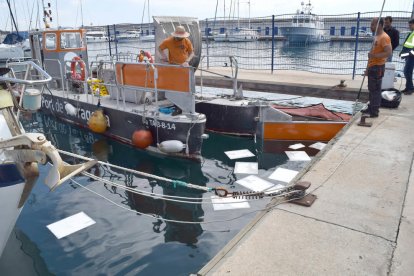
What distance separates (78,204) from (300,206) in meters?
3.49

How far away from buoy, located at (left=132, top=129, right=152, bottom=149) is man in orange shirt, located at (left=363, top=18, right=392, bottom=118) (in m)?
4.60

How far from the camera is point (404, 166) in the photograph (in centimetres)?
484

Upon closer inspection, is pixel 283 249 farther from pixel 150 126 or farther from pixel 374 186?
pixel 150 126

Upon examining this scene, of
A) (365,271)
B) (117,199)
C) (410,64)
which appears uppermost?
(410,64)

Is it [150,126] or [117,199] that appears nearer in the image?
[117,199]

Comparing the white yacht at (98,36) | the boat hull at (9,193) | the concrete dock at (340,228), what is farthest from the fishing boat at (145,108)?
the white yacht at (98,36)

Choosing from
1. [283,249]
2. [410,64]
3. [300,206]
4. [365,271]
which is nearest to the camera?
[365,271]

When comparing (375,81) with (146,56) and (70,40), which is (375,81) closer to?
(146,56)

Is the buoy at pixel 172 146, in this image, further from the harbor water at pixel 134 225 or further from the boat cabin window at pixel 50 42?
the boat cabin window at pixel 50 42

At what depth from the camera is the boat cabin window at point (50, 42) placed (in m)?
10.8

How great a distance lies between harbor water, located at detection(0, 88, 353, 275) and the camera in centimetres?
416

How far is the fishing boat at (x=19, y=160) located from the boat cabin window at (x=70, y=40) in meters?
7.88

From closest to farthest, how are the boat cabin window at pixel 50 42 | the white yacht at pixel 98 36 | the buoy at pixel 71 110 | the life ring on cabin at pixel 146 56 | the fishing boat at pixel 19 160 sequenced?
1. the fishing boat at pixel 19 160
2. the life ring on cabin at pixel 146 56
3. the buoy at pixel 71 110
4. the boat cabin window at pixel 50 42
5. the white yacht at pixel 98 36

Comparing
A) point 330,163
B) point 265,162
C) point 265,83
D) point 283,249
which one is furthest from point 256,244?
point 265,83
